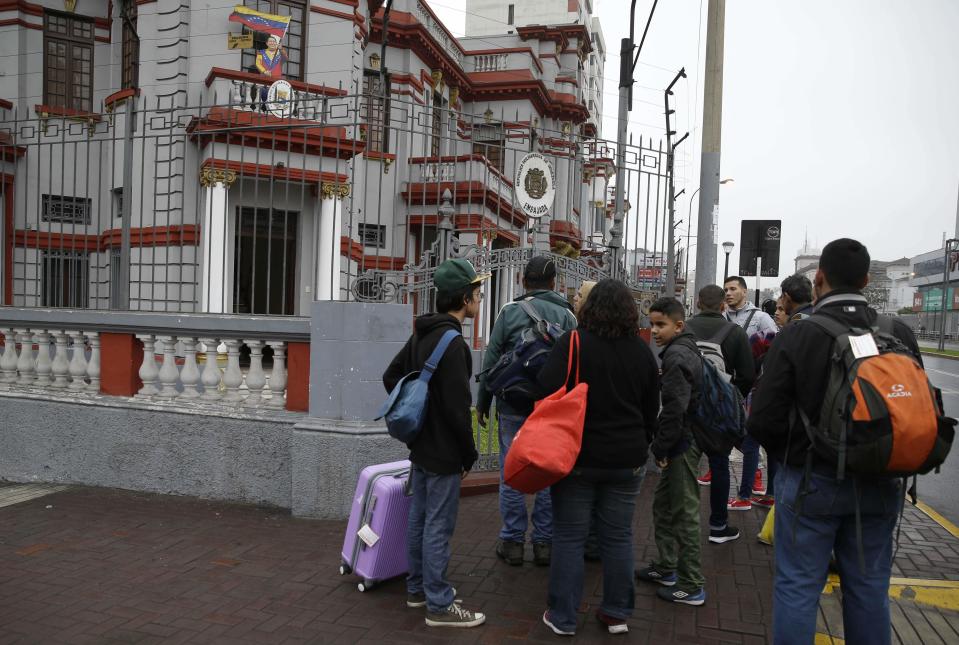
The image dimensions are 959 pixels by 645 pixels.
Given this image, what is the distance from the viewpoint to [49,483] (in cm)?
671

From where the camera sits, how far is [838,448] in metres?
2.80

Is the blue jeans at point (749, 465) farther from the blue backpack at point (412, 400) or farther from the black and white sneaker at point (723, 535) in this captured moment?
the blue backpack at point (412, 400)

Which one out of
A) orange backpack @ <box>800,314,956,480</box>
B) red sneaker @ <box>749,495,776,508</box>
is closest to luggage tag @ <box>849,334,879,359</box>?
orange backpack @ <box>800,314,956,480</box>

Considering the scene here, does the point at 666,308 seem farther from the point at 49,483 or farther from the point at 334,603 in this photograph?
the point at 49,483

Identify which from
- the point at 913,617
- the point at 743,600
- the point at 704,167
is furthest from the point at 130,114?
the point at 913,617

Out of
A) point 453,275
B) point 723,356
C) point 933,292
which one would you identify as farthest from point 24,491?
point 933,292

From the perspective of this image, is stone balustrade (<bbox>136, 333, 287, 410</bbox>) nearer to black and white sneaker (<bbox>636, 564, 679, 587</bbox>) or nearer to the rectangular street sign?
black and white sneaker (<bbox>636, 564, 679, 587</bbox>)

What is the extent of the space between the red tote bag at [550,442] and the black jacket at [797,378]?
0.82 meters

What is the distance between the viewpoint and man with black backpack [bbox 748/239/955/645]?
2723mm

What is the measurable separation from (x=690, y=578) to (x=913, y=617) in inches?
51.4

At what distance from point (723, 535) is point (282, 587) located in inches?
129

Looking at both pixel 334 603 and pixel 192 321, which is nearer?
pixel 334 603

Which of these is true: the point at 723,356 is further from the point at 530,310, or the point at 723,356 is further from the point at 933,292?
the point at 933,292

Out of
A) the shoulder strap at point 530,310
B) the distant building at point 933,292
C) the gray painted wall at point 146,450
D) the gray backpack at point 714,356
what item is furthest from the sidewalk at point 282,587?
the distant building at point 933,292
